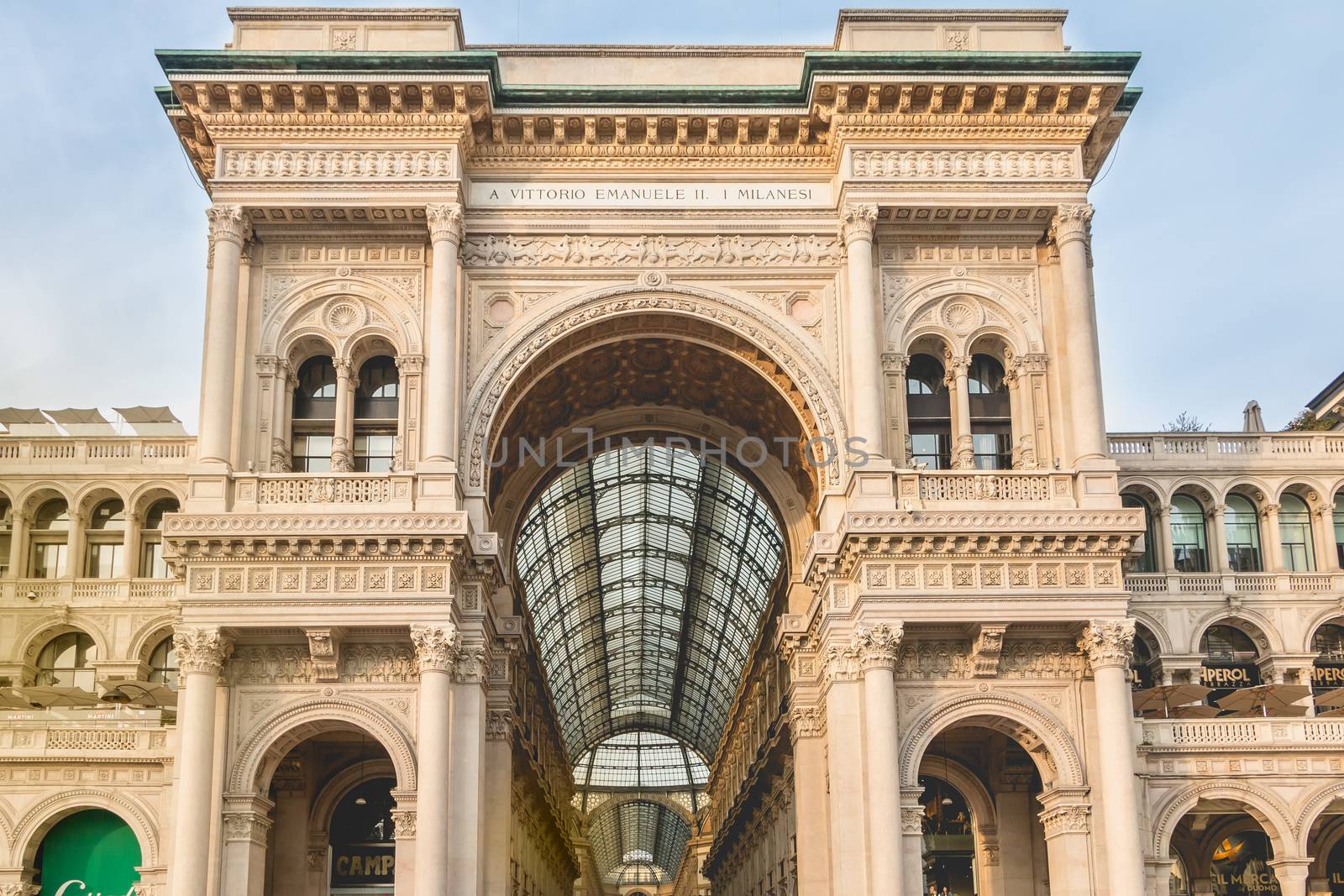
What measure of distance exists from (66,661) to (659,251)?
74.6 feet

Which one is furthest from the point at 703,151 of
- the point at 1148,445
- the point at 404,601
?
the point at 1148,445

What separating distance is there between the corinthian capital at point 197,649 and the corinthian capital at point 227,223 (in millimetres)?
9903

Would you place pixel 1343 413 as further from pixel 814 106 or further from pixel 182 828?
pixel 182 828

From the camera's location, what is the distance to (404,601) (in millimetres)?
35812

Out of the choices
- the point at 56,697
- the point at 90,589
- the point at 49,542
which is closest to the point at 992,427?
the point at 90,589

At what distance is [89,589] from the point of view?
46.6 m

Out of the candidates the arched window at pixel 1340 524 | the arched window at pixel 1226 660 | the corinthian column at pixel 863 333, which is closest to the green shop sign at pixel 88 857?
the corinthian column at pixel 863 333

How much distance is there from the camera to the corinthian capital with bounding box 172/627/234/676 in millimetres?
35344

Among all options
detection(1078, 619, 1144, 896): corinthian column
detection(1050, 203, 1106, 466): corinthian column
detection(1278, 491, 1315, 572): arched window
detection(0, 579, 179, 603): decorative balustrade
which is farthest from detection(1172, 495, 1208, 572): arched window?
detection(0, 579, 179, 603): decorative balustrade

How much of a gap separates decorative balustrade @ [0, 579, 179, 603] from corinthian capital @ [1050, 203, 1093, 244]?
27760mm

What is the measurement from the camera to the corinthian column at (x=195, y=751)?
112ft

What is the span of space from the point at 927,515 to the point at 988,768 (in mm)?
11191

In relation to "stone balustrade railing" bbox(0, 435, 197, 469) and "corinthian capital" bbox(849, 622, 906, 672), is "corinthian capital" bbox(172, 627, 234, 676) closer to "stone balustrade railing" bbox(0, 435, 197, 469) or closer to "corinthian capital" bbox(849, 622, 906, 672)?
"stone balustrade railing" bbox(0, 435, 197, 469)

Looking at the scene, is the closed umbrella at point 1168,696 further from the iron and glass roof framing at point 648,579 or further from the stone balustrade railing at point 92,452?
the stone balustrade railing at point 92,452
